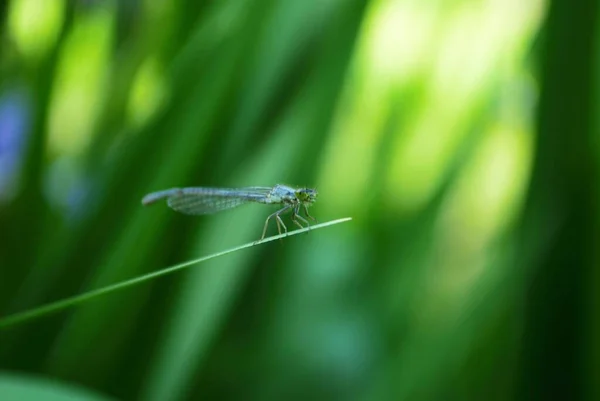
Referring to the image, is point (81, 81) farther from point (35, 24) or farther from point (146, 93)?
point (146, 93)

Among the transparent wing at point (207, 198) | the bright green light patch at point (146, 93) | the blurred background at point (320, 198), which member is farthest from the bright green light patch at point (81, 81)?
the transparent wing at point (207, 198)

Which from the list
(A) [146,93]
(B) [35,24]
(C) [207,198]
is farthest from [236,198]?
(B) [35,24]

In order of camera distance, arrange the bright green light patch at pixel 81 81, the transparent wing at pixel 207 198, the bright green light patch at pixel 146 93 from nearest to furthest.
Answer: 1. the transparent wing at pixel 207 198
2. the bright green light patch at pixel 146 93
3. the bright green light patch at pixel 81 81

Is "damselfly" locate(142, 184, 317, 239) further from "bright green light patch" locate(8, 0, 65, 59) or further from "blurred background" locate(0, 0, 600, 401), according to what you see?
"bright green light patch" locate(8, 0, 65, 59)

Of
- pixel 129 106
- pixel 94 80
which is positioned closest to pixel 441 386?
pixel 129 106

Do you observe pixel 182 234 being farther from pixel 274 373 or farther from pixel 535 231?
pixel 535 231

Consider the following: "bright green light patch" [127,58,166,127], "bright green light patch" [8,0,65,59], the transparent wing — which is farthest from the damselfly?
"bright green light patch" [8,0,65,59]

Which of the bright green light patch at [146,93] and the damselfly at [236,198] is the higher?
the bright green light patch at [146,93]

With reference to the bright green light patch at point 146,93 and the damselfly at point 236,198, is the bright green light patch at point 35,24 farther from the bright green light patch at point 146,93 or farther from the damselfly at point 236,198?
the damselfly at point 236,198
